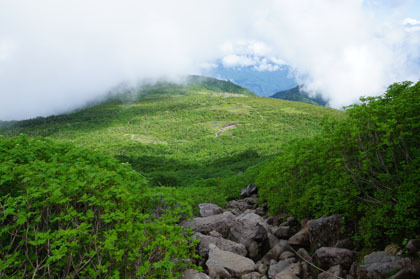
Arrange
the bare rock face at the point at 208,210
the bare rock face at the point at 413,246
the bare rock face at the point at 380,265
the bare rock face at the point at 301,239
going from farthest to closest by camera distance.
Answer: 1. the bare rock face at the point at 208,210
2. the bare rock face at the point at 301,239
3. the bare rock face at the point at 413,246
4. the bare rock face at the point at 380,265

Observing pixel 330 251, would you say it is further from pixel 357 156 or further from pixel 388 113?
pixel 388 113

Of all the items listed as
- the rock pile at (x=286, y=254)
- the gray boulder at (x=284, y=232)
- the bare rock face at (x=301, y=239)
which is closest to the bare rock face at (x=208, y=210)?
the rock pile at (x=286, y=254)

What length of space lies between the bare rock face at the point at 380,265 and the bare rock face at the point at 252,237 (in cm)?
361

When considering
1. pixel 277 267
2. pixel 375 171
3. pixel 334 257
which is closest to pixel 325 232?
pixel 334 257

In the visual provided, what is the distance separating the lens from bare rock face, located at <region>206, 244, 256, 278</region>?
731cm

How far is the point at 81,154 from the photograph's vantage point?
31.9ft

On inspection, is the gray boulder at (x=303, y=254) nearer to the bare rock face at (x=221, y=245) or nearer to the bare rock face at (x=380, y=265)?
the bare rock face at (x=221, y=245)

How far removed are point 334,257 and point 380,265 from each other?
4.37 feet

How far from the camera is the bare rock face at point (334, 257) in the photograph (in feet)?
23.0

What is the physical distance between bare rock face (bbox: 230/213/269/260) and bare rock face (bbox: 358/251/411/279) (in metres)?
3.61

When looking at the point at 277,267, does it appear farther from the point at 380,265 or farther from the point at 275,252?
the point at 380,265

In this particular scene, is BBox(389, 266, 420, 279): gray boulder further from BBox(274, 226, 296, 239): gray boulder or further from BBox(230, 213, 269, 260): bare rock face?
BBox(274, 226, 296, 239): gray boulder

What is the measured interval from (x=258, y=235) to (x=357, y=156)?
13.7 feet

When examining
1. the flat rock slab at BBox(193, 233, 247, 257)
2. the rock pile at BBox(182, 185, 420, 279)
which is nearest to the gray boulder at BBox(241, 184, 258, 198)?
the rock pile at BBox(182, 185, 420, 279)
